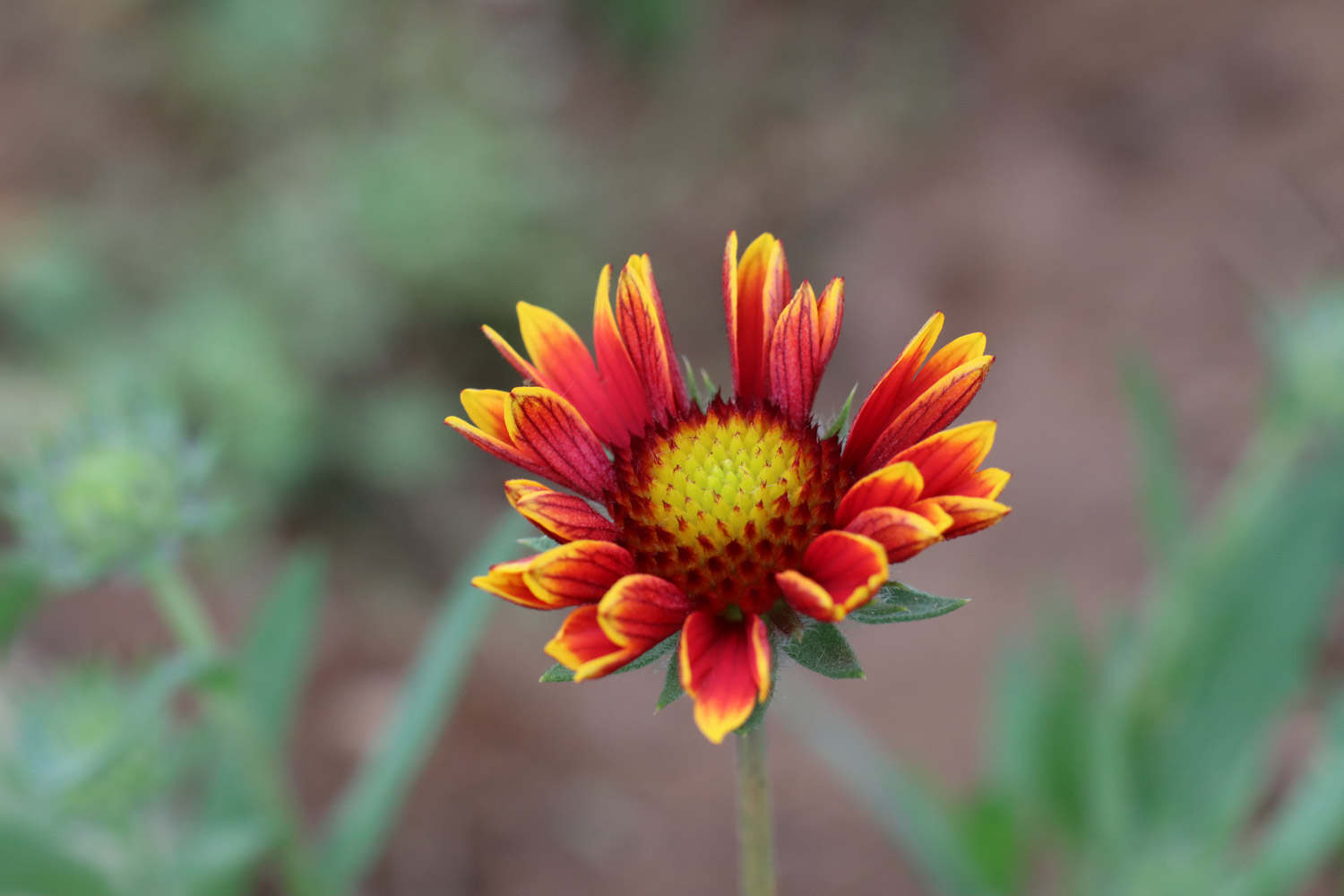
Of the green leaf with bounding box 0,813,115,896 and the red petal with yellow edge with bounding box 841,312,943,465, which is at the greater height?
the red petal with yellow edge with bounding box 841,312,943,465

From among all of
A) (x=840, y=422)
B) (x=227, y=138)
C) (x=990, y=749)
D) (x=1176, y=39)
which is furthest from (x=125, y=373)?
(x=1176, y=39)

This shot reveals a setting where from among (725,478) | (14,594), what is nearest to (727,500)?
(725,478)

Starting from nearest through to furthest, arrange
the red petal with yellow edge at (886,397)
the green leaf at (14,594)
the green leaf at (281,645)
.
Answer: the red petal with yellow edge at (886,397)
the green leaf at (14,594)
the green leaf at (281,645)

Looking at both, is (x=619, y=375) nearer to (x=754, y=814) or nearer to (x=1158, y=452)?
(x=754, y=814)

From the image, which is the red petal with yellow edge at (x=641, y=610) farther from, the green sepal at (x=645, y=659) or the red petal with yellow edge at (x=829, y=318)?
the red petal with yellow edge at (x=829, y=318)

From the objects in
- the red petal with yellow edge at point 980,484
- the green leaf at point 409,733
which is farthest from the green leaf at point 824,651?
the green leaf at point 409,733

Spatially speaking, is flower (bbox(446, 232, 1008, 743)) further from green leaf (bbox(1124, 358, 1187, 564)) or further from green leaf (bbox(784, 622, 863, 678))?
green leaf (bbox(1124, 358, 1187, 564))

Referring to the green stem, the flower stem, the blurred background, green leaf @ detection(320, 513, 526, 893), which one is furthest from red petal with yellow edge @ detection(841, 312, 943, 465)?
the blurred background
